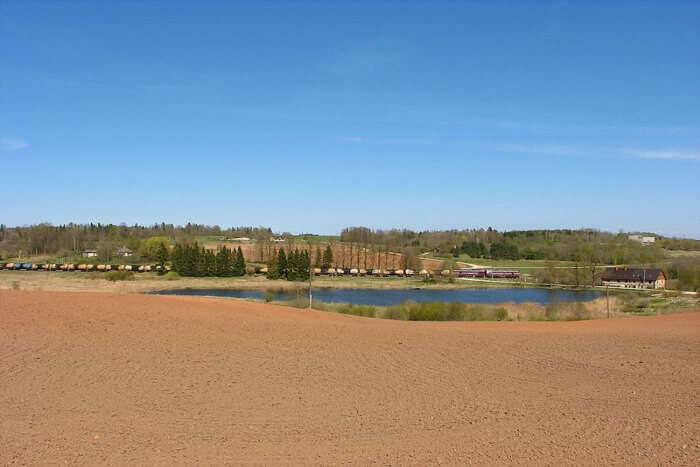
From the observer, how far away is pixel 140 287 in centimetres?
6153

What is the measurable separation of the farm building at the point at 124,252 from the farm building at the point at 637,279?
78.9 metres

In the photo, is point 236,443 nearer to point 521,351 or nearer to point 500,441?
point 500,441

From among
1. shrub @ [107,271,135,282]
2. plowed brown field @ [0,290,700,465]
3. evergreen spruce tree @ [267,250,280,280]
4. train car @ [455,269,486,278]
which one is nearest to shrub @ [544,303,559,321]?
plowed brown field @ [0,290,700,465]

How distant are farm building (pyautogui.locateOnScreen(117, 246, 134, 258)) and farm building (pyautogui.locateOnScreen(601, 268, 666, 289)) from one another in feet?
259

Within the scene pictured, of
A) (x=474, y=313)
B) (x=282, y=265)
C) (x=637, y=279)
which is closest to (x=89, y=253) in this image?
(x=282, y=265)

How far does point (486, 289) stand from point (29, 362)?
65.8 meters

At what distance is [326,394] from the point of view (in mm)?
10398

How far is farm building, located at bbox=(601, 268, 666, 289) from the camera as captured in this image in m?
68.9

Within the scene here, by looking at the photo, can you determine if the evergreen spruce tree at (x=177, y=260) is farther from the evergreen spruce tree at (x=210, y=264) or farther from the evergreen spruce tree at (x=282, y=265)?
the evergreen spruce tree at (x=282, y=265)

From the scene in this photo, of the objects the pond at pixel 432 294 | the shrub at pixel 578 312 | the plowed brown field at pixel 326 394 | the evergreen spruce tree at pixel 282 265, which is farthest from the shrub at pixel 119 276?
the plowed brown field at pixel 326 394

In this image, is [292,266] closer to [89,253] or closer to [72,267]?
[72,267]

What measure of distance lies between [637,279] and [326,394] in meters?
69.9

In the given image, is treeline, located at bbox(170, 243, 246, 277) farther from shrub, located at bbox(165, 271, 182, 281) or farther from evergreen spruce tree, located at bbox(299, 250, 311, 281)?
evergreen spruce tree, located at bbox(299, 250, 311, 281)

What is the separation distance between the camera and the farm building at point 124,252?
10715cm
